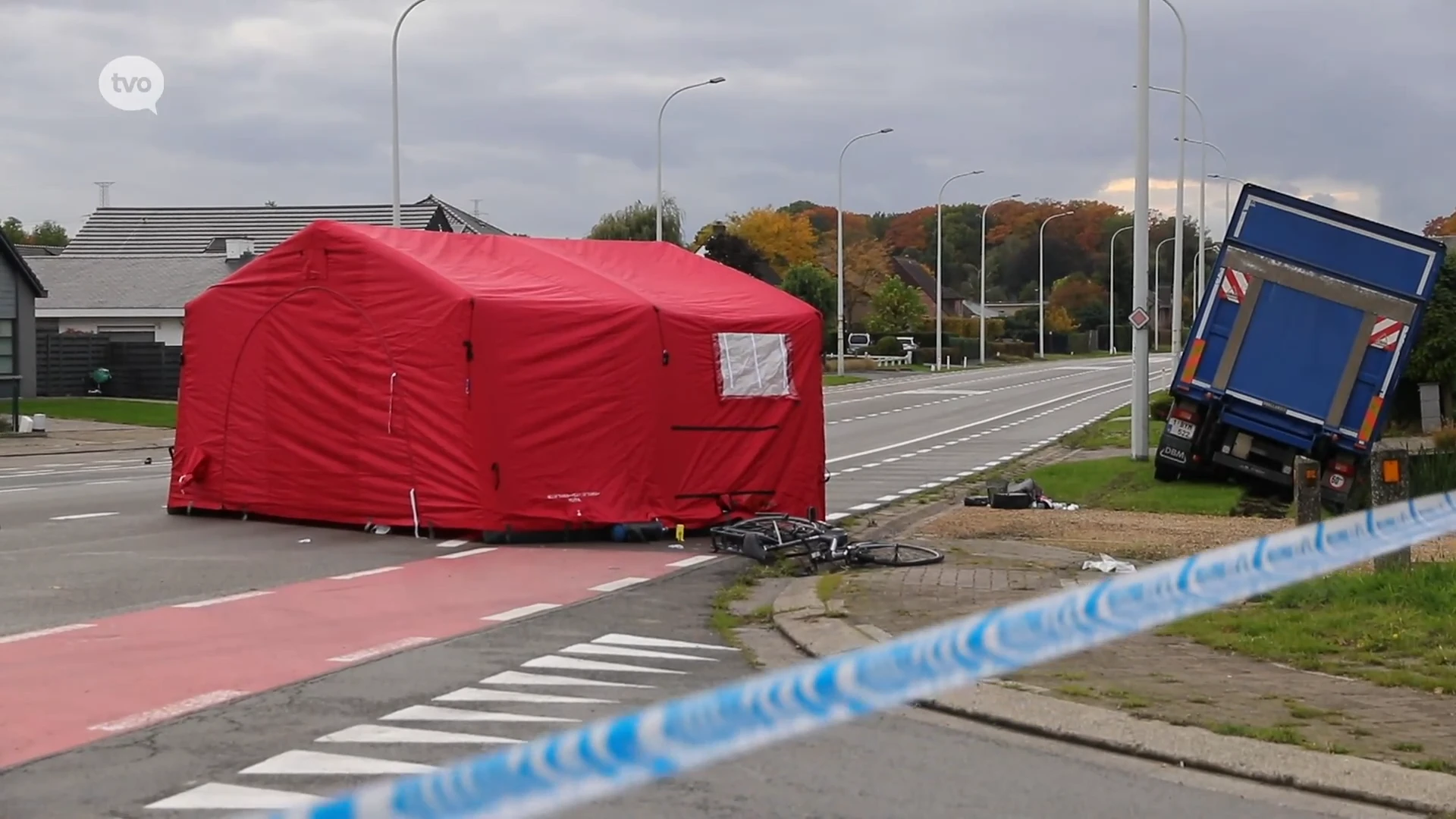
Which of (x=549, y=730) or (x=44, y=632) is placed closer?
(x=549, y=730)

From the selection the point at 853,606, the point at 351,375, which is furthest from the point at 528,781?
the point at 351,375

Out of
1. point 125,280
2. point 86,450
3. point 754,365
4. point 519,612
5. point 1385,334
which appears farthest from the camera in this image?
point 125,280

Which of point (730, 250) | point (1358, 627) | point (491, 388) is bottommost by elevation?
point (1358, 627)

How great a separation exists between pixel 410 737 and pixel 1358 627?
5.23 m

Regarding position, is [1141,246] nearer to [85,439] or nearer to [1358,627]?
[1358,627]

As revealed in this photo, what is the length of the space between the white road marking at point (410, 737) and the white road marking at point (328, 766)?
0.29m

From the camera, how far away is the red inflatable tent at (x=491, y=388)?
47.4 ft

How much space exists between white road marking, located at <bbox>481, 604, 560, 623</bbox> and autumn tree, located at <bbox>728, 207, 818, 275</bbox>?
98.9 m

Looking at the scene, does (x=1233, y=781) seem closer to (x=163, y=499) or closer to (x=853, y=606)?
(x=853, y=606)

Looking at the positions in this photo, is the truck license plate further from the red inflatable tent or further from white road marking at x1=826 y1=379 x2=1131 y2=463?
white road marking at x1=826 y1=379 x2=1131 y2=463

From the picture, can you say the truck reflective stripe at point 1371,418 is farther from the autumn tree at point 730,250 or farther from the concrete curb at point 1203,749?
the autumn tree at point 730,250

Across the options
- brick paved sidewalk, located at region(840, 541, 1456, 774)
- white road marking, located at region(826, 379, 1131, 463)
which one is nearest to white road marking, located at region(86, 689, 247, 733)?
brick paved sidewalk, located at region(840, 541, 1456, 774)

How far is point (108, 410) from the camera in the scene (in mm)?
41938

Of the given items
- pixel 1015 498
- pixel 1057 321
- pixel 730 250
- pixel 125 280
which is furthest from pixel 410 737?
pixel 1057 321
